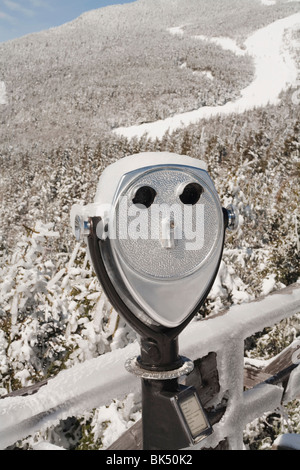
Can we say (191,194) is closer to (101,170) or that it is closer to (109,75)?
(101,170)

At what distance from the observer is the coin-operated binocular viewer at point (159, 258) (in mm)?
764

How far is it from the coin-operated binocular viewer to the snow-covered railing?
7 cm

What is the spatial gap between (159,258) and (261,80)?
A: 140 feet

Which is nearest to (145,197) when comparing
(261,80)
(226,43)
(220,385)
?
(220,385)

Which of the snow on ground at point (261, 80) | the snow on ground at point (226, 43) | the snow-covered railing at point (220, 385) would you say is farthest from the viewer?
the snow on ground at point (226, 43)

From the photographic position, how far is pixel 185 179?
81 centimetres

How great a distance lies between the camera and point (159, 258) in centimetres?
78

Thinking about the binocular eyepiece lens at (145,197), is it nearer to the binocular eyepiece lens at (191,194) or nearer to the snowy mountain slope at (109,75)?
the binocular eyepiece lens at (191,194)

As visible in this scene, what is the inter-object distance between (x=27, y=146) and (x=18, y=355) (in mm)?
29418

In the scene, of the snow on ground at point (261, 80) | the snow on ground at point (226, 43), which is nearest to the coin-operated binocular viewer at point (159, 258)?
the snow on ground at point (261, 80)

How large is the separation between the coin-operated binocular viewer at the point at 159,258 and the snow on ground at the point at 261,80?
22694mm

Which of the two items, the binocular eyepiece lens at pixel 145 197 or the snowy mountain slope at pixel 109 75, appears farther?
the snowy mountain slope at pixel 109 75
